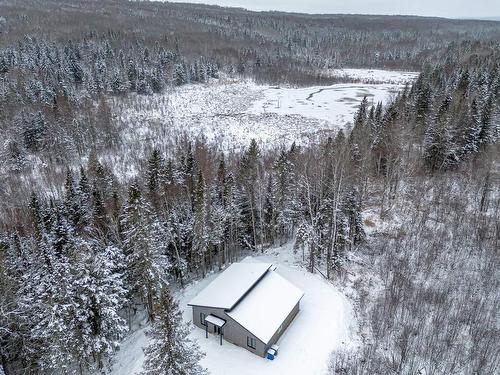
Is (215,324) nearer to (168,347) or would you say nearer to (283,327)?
(283,327)

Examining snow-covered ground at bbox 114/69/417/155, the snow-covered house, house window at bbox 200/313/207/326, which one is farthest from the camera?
snow-covered ground at bbox 114/69/417/155

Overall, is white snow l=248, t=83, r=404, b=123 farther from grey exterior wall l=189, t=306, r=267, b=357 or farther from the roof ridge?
grey exterior wall l=189, t=306, r=267, b=357

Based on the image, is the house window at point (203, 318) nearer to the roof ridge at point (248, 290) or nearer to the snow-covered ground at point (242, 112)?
the roof ridge at point (248, 290)

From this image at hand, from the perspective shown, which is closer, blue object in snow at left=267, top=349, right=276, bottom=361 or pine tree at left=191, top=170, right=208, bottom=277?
blue object in snow at left=267, top=349, right=276, bottom=361

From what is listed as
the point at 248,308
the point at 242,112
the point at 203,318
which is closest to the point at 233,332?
the point at 248,308

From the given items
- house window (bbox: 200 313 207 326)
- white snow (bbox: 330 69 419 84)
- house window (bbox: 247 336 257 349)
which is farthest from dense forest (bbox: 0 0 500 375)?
white snow (bbox: 330 69 419 84)

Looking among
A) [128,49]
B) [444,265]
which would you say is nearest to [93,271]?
[444,265]

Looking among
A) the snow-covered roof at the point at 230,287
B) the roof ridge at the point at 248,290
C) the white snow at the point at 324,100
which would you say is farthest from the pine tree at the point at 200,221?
the white snow at the point at 324,100
